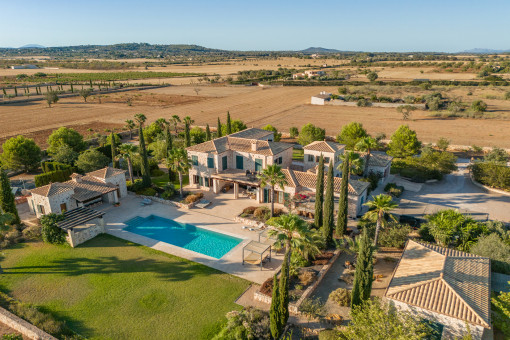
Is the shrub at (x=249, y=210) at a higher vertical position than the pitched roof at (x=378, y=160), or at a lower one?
lower

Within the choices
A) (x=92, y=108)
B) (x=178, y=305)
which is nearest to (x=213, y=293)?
(x=178, y=305)

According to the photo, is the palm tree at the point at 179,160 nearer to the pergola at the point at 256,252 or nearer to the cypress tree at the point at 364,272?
the pergola at the point at 256,252

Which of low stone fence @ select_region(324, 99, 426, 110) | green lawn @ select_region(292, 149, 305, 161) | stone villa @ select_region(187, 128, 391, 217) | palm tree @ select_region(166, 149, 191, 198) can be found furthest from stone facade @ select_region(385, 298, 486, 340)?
low stone fence @ select_region(324, 99, 426, 110)

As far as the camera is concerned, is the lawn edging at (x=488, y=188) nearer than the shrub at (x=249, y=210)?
No

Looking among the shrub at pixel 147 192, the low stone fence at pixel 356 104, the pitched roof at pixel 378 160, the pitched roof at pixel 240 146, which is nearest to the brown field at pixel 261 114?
the low stone fence at pixel 356 104

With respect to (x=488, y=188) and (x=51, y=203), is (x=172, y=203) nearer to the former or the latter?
(x=51, y=203)

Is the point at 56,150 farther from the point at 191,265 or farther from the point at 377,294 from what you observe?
the point at 377,294

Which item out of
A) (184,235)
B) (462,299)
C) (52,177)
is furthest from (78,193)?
(462,299)
